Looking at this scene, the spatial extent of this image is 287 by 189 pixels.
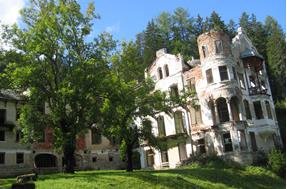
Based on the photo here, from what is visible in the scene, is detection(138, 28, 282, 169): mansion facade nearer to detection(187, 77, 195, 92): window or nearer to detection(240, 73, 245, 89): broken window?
detection(187, 77, 195, 92): window

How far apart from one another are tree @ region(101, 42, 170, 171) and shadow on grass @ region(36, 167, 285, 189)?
4.37 meters

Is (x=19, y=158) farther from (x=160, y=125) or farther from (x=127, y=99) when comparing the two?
(x=160, y=125)

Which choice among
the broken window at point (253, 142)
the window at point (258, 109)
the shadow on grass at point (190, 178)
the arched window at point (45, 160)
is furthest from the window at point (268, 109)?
the arched window at point (45, 160)

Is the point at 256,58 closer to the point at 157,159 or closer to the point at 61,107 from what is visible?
the point at 157,159

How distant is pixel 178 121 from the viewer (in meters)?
41.2

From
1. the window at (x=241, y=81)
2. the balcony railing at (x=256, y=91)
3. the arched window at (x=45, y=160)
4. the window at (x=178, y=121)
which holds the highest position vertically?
the window at (x=241, y=81)

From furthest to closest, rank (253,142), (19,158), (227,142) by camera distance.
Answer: (19,158)
(253,142)
(227,142)

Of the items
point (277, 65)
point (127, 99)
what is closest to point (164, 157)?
point (127, 99)

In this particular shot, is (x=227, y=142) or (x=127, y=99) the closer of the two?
(x=127, y=99)

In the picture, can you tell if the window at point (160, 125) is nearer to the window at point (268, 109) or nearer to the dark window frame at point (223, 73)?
the dark window frame at point (223, 73)

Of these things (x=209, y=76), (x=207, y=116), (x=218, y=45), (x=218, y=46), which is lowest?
(x=207, y=116)

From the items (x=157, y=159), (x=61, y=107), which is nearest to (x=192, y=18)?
(x=157, y=159)

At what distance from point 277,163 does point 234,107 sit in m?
7.99

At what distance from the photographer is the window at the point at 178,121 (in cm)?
4066
